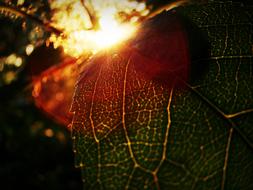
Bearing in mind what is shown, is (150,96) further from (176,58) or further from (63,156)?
(63,156)

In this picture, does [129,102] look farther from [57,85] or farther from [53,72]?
[57,85]

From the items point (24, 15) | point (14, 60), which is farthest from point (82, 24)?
point (14, 60)

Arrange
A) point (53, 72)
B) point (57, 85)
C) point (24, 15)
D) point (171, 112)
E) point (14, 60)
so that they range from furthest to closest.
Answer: point (57, 85) → point (14, 60) → point (53, 72) → point (24, 15) → point (171, 112)

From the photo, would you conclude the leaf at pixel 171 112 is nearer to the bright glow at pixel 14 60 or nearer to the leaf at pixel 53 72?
the leaf at pixel 53 72

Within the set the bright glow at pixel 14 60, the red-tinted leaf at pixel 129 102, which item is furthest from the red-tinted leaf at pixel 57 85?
the red-tinted leaf at pixel 129 102

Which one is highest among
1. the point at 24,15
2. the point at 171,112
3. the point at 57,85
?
the point at 24,15

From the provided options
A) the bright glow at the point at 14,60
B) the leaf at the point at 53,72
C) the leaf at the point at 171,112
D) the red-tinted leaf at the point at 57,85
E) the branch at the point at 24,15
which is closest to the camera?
the leaf at the point at 171,112

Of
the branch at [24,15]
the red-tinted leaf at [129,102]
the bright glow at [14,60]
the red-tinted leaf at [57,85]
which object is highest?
the branch at [24,15]

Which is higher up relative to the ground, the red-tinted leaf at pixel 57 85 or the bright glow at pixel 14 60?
the bright glow at pixel 14 60

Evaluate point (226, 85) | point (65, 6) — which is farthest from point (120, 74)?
point (65, 6)
